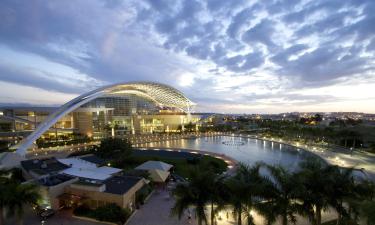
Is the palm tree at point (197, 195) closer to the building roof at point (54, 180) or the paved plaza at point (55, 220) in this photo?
the paved plaza at point (55, 220)

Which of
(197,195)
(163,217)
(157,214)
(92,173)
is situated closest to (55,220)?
(92,173)

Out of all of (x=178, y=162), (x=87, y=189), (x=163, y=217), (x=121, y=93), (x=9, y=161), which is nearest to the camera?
(x=163, y=217)

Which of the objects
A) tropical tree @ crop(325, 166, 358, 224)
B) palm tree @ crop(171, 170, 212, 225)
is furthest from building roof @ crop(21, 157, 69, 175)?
tropical tree @ crop(325, 166, 358, 224)

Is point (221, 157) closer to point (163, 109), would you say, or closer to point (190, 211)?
point (190, 211)

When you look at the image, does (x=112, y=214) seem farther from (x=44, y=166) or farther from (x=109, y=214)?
(x=44, y=166)

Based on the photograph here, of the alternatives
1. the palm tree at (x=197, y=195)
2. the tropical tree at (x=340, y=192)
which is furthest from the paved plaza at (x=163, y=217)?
the tropical tree at (x=340, y=192)

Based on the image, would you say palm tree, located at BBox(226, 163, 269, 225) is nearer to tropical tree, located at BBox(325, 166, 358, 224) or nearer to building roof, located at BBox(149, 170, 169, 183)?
tropical tree, located at BBox(325, 166, 358, 224)
